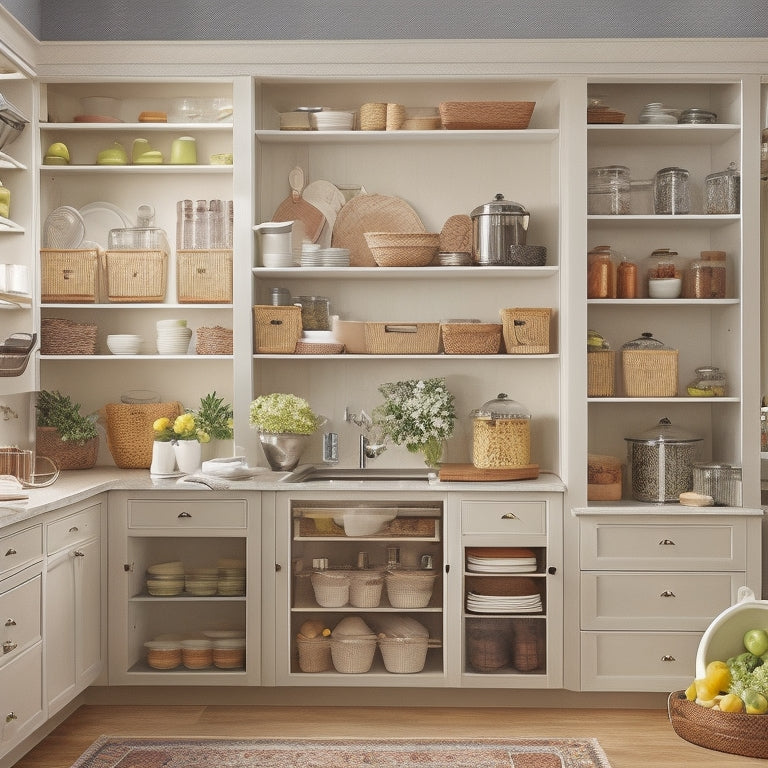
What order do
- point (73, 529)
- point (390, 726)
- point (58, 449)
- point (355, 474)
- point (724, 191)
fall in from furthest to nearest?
1. point (355, 474)
2. point (58, 449)
3. point (724, 191)
4. point (390, 726)
5. point (73, 529)

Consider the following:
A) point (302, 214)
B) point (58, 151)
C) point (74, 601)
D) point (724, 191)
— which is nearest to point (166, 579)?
point (74, 601)

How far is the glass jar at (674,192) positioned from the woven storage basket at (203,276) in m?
1.87

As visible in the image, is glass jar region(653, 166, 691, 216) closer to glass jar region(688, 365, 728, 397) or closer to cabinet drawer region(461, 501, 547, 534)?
glass jar region(688, 365, 728, 397)

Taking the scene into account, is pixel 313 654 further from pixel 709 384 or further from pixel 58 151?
pixel 58 151

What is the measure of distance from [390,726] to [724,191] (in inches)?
98.7

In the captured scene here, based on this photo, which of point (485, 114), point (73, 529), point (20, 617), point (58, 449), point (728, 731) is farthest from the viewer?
point (58, 449)

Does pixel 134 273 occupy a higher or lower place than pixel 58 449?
higher

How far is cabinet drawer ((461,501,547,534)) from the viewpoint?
12.4 feet

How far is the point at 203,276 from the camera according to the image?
4.18 meters

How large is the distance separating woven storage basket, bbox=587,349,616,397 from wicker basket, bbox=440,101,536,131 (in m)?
1.04

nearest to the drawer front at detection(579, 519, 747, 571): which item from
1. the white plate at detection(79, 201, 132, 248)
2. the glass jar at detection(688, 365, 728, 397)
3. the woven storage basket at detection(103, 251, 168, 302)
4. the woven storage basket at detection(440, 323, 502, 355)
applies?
the glass jar at detection(688, 365, 728, 397)

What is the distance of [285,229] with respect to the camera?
13.3 ft

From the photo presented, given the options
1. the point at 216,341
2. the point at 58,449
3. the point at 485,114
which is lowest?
the point at 58,449

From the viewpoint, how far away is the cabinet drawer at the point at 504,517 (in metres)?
3.77
